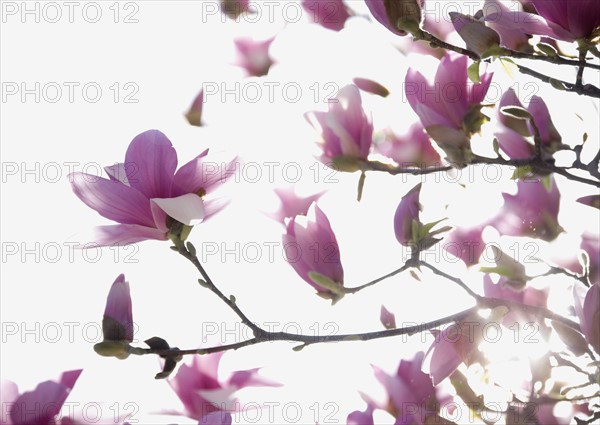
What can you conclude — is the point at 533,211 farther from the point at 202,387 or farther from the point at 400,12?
the point at 202,387

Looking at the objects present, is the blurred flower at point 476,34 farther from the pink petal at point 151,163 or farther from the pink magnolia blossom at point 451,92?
the pink petal at point 151,163

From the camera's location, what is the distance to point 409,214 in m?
0.84

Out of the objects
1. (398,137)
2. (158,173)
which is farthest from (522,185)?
(158,173)

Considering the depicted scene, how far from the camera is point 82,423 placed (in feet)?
2.38

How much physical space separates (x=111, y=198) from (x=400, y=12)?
0.35m

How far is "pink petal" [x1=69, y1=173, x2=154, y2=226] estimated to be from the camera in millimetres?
702

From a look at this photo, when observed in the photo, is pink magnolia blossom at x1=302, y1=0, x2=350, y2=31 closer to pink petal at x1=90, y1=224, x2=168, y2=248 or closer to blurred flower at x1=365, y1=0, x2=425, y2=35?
blurred flower at x1=365, y1=0, x2=425, y2=35

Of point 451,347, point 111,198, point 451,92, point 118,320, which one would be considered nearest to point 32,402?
point 118,320

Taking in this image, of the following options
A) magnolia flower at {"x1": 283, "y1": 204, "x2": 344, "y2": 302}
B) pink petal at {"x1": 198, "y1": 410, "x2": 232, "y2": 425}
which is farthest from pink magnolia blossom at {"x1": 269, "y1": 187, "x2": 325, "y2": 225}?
pink petal at {"x1": 198, "y1": 410, "x2": 232, "y2": 425}

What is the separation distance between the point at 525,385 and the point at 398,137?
36 centimetres

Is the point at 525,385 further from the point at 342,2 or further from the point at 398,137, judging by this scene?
the point at 342,2

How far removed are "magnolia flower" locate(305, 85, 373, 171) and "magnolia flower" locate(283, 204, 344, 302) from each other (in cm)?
9

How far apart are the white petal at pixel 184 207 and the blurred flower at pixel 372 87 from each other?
1.17 ft

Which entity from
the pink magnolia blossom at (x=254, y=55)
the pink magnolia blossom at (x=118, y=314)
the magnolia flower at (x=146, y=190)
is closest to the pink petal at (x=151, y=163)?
the magnolia flower at (x=146, y=190)
